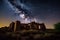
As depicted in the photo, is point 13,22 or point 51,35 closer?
point 51,35

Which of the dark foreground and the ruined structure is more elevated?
the ruined structure

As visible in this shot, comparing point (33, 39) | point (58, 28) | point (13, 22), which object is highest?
point (13, 22)

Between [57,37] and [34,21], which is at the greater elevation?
[34,21]

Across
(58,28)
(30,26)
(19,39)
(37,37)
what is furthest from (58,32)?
(30,26)

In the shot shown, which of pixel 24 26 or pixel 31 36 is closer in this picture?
pixel 31 36

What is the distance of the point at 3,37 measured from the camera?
12.1 m

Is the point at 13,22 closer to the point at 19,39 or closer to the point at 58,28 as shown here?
the point at 19,39

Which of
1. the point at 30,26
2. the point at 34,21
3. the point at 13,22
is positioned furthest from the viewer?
the point at 30,26

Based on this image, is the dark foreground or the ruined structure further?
the ruined structure

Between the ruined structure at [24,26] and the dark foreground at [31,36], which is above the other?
the ruined structure at [24,26]

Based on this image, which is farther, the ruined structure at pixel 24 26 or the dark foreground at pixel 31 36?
the ruined structure at pixel 24 26

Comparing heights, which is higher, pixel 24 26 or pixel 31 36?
pixel 24 26

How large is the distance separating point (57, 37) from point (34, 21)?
5.21m

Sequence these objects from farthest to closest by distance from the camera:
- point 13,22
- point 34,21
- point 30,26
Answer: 1. point 30,26
2. point 34,21
3. point 13,22
